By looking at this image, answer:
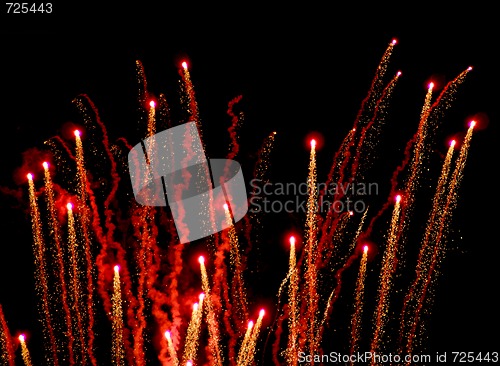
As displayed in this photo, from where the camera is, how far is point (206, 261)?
464 centimetres

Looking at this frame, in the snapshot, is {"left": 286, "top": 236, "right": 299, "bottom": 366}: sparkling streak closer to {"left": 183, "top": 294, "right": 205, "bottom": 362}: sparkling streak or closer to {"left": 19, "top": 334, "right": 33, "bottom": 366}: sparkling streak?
{"left": 183, "top": 294, "right": 205, "bottom": 362}: sparkling streak

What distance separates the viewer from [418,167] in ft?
15.4

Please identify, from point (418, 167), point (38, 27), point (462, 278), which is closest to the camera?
point (38, 27)

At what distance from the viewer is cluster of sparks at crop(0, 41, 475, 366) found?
15.0ft

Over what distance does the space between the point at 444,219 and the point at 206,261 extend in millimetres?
2564

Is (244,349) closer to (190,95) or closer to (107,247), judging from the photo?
(107,247)

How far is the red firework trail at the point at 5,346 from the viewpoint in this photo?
4.57m

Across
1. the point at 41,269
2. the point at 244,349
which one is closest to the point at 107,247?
the point at 41,269

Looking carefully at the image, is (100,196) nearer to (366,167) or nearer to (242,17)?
(242,17)

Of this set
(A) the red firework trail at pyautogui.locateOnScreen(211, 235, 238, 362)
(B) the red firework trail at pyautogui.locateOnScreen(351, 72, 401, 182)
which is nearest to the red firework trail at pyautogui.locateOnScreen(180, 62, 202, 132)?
(A) the red firework trail at pyautogui.locateOnScreen(211, 235, 238, 362)

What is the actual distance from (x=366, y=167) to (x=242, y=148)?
134cm

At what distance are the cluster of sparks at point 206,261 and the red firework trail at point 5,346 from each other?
1 cm

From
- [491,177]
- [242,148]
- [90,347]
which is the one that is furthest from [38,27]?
[491,177]

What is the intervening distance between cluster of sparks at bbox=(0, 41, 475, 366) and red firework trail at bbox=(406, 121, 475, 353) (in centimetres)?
1
